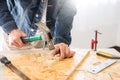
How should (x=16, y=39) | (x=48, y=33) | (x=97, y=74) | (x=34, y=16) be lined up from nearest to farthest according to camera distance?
(x=97, y=74) < (x=48, y=33) < (x=16, y=39) < (x=34, y=16)

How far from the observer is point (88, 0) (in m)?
2.75

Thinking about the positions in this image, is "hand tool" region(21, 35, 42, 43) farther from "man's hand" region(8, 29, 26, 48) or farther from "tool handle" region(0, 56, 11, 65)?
"tool handle" region(0, 56, 11, 65)

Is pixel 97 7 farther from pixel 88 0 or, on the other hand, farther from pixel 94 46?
pixel 94 46

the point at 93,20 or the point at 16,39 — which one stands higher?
the point at 16,39

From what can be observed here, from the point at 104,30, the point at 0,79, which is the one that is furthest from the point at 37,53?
the point at 104,30

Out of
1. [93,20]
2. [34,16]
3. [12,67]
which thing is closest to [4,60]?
[12,67]

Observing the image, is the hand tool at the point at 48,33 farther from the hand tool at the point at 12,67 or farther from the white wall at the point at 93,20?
the white wall at the point at 93,20

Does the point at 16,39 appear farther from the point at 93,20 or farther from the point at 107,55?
the point at 93,20

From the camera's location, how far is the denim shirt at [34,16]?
149 centimetres

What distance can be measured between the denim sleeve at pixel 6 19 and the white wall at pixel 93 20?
4.28ft

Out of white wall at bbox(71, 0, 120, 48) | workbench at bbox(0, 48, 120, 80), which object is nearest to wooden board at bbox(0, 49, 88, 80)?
workbench at bbox(0, 48, 120, 80)

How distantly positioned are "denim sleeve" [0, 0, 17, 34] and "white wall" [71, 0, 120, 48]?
1305 millimetres

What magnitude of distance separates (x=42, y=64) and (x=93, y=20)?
191 cm

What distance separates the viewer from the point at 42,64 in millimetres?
1138
